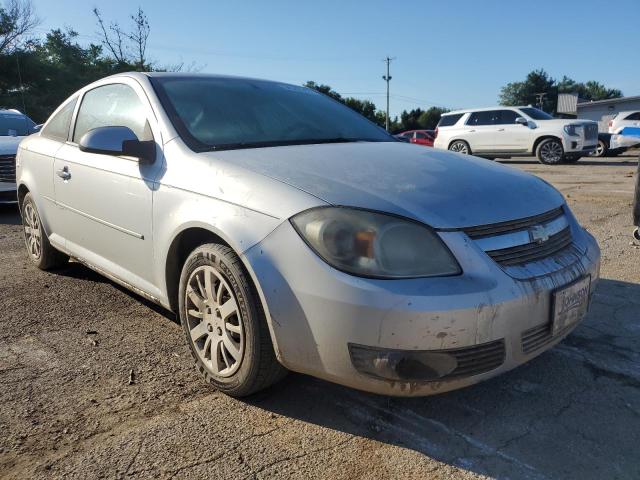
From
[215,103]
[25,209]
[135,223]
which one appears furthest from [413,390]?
[25,209]

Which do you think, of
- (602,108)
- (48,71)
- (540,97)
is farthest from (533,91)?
(48,71)

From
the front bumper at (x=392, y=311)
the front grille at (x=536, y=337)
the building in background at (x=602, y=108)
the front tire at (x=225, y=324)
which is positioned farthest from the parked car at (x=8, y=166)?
the building in background at (x=602, y=108)

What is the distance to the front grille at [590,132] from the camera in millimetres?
15438

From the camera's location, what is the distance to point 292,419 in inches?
91.4

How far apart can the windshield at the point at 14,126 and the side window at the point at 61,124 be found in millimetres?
5024

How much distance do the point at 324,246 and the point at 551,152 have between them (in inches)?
605

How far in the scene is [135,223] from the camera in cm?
292

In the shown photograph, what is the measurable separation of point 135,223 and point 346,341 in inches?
59.2

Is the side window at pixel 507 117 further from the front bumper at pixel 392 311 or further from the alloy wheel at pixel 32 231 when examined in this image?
the front bumper at pixel 392 311

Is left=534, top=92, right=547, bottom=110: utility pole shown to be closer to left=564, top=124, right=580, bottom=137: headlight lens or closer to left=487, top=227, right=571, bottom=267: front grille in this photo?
left=564, top=124, right=580, bottom=137: headlight lens

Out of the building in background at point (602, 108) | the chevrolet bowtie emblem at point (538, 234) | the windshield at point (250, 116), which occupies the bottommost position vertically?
the chevrolet bowtie emblem at point (538, 234)

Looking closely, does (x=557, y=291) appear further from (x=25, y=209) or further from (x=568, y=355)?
(x=25, y=209)

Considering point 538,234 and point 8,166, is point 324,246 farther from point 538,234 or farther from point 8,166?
point 8,166

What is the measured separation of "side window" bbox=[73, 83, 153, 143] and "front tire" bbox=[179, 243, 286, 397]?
91 cm
